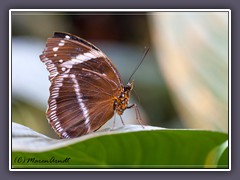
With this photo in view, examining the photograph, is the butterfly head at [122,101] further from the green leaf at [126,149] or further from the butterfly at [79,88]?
the green leaf at [126,149]

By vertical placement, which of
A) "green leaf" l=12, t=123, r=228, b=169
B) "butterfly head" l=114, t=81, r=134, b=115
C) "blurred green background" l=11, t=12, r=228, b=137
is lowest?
"green leaf" l=12, t=123, r=228, b=169

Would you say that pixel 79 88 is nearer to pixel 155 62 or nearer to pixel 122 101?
pixel 122 101

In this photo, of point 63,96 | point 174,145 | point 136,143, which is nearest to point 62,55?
point 63,96

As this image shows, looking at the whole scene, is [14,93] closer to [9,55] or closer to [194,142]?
[9,55]

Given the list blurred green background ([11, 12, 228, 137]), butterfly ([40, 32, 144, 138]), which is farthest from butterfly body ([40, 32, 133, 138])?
blurred green background ([11, 12, 228, 137])

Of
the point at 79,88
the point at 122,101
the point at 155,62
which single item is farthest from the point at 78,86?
the point at 155,62

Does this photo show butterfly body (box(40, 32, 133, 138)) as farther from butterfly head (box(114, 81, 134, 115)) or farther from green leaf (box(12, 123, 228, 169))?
green leaf (box(12, 123, 228, 169))

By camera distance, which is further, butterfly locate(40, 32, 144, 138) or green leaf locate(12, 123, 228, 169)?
butterfly locate(40, 32, 144, 138)

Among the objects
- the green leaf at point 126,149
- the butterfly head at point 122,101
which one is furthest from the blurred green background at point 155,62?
the green leaf at point 126,149
